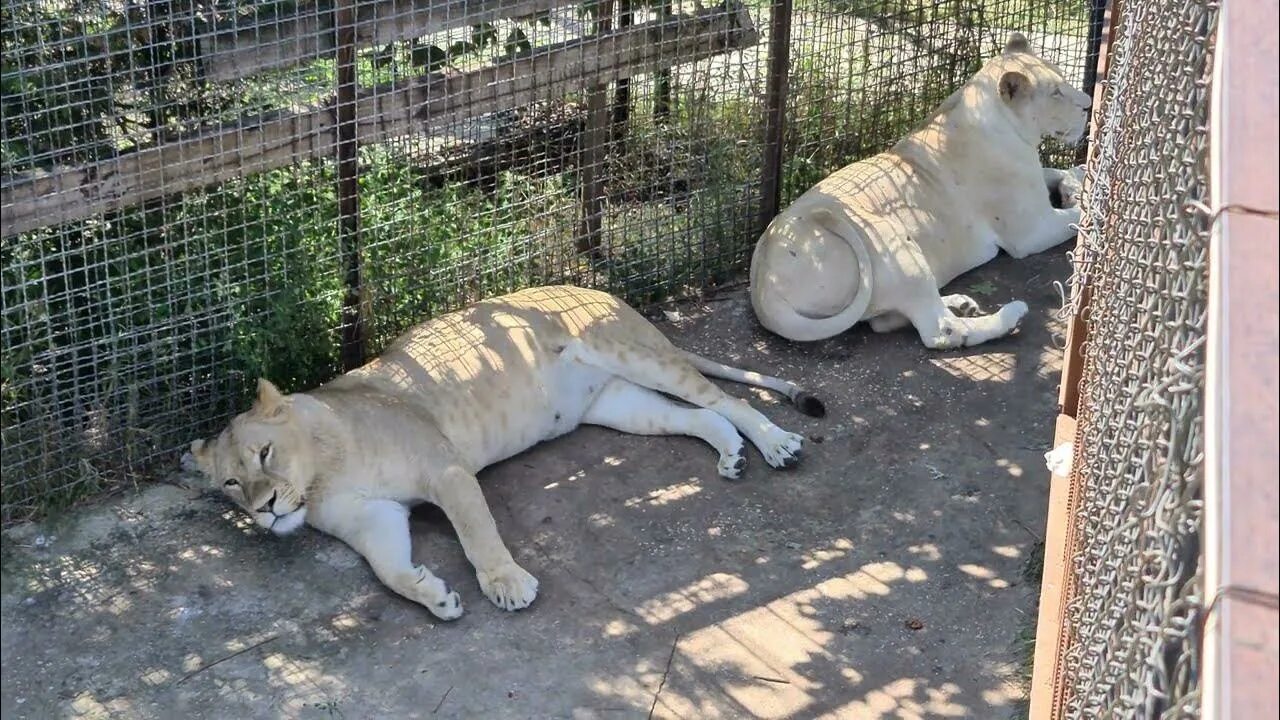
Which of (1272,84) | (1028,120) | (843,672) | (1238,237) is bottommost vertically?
(843,672)

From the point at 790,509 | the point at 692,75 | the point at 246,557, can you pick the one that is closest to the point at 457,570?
the point at 246,557

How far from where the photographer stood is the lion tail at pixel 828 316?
6.01 meters

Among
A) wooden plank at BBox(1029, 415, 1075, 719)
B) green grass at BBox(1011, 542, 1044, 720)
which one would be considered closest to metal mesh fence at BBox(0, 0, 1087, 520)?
green grass at BBox(1011, 542, 1044, 720)

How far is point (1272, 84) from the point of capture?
4.72 ft

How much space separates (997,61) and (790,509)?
9.03 feet

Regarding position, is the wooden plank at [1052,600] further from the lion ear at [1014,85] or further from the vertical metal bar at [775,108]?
the lion ear at [1014,85]

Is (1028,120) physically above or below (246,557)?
above

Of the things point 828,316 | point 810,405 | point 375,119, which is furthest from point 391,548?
point 828,316

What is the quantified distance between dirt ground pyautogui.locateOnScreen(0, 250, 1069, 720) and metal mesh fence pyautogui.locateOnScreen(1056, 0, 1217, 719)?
38.1 inches

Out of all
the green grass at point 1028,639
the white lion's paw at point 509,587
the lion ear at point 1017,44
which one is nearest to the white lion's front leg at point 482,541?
the white lion's paw at point 509,587

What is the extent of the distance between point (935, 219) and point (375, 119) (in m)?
2.51

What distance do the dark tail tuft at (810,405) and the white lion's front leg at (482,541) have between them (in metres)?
1.29

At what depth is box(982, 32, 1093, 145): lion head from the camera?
666 centimetres

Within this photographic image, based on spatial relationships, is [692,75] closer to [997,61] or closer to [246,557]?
[997,61]
